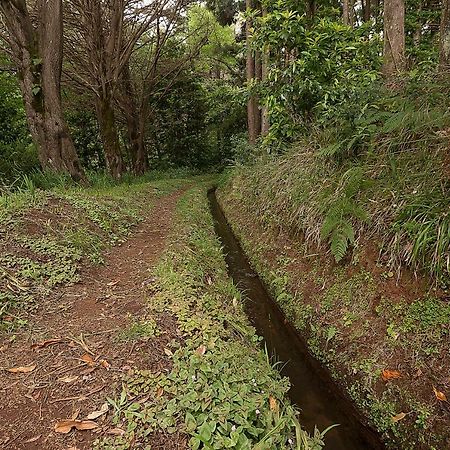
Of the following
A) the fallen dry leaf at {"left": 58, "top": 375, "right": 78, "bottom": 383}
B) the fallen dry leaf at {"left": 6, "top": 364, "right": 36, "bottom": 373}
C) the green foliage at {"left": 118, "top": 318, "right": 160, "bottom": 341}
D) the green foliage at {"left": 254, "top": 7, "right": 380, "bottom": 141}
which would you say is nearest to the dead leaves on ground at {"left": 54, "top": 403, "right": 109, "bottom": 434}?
the fallen dry leaf at {"left": 58, "top": 375, "right": 78, "bottom": 383}

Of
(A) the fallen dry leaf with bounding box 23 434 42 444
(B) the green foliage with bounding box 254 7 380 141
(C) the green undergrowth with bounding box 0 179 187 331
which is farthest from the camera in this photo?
(B) the green foliage with bounding box 254 7 380 141

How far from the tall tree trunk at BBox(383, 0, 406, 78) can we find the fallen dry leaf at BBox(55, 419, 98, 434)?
523 cm

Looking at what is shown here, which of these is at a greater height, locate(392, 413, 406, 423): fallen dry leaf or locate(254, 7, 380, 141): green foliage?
locate(254, 7, 380, 141): green foliage

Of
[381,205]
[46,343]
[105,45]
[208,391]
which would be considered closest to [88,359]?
[46,343]

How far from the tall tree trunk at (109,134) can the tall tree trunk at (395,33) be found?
7685mm

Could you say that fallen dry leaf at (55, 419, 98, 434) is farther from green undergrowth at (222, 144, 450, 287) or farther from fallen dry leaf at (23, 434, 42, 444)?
green undergrowth at (222, 144, 450, 287)

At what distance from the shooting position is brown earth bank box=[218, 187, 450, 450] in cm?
244

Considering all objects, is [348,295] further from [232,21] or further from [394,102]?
[232,21]

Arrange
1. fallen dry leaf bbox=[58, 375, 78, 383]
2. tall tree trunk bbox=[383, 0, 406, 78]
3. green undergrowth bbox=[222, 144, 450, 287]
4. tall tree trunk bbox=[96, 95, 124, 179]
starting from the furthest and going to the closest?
tall tree trunk bbox=[96, 95, 124, 179], tall tree trunk bbox=[383, 0, 406, 78], green undergrowth bbox=[222, 144, 450, 287], fallen dry leaf bbox=[58, 375, 78, 383]

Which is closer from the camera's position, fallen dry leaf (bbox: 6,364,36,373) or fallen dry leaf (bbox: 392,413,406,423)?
fallen dry leaf (bbox: 6,364,36,373)

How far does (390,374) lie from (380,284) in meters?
0.83

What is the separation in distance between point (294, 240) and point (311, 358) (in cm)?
188

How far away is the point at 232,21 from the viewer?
1546 centimetres

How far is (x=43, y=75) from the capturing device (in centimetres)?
673
